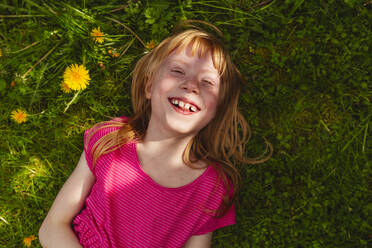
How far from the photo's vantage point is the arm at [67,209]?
7.59 feet

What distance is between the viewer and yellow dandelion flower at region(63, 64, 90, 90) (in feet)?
8.10

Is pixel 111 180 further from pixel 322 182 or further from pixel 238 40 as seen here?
pixel 322 182

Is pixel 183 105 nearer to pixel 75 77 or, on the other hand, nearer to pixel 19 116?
pixel 75 77

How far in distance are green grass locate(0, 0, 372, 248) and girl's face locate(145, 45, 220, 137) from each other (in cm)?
59

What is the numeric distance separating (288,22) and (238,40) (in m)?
0.45

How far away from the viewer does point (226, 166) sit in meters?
2.48

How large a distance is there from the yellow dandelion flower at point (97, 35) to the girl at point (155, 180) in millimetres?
460

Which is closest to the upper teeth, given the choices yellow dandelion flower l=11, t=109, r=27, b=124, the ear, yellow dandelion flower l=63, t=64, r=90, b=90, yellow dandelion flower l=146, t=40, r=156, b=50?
the ear

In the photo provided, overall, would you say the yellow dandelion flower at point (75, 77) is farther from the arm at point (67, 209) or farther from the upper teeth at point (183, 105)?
the upper teeth at point (183, 105)

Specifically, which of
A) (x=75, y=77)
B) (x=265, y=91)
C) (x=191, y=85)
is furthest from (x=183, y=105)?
(x=75, y=77)

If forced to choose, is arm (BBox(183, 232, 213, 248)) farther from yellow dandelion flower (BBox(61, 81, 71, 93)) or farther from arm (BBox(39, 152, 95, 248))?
yellow dandelion flower (BBox(61, 81, 71, 93))

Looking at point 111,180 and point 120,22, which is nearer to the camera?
point 111,180

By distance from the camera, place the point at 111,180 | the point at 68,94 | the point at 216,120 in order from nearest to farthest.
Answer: the point at 111,180 → the point at 216,120 → the point at 68,94

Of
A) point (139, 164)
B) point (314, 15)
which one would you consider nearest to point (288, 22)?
point (314, 15)
